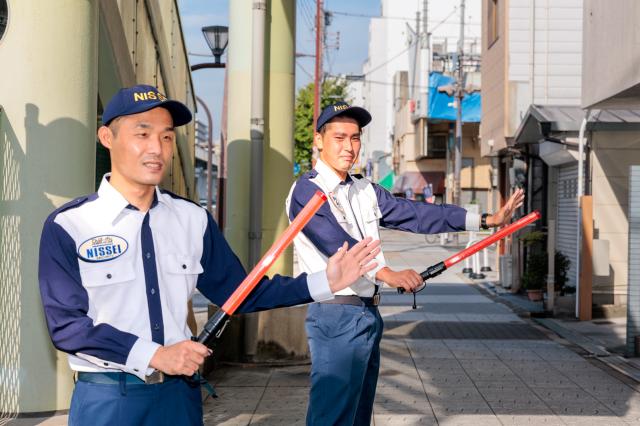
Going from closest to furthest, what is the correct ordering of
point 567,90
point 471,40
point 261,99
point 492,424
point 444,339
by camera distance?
1. point 492,424
2. point 261,99
3. point 444,339
4. point 567,90
5. point 471,40

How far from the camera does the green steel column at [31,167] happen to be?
6457 millimetres

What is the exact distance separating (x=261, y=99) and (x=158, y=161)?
631 cm

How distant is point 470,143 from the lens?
51625 mm

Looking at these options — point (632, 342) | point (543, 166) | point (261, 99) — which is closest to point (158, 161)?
point (261, 99)

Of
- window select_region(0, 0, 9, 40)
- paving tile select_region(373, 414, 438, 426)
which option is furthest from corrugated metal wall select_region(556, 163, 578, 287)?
window select_region(0, 0, 9, 40)

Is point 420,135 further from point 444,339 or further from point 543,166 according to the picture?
point 444,339

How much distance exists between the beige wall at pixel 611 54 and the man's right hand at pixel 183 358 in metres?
8.29

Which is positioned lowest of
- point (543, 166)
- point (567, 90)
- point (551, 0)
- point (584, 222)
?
point (584, 222)

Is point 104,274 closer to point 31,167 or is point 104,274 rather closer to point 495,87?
point 31,167

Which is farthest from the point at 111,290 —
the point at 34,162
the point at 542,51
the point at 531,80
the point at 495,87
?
the point at 495,87

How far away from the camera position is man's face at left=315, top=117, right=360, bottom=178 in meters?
4.84

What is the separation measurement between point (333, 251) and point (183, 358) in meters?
1.91

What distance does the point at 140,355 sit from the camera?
2.79 m

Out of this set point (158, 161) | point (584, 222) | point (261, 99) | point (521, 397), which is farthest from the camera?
point (584, 222)
